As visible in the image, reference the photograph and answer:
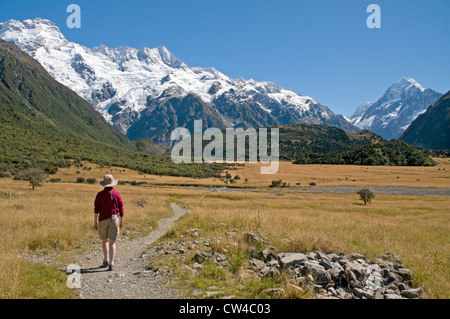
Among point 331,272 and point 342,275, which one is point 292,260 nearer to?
point 331,272

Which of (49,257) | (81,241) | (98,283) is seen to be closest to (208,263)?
(98,283)

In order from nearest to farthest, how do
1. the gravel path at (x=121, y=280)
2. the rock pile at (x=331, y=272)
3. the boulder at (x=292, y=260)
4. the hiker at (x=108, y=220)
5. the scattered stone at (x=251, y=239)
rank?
the rock pile at (x=331, y=272), the gravel path at (x=121, y=280), the boulder at (x=292, y=260), the hiker at (x=108, y=220), the scattered stone at (x=251, y=239)

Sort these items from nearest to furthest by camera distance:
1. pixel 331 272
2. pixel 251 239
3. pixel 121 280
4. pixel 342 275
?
pixel 342 275
pixel 331 272
pixel 121 280
pixel 251 239

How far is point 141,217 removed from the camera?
19.8 metres

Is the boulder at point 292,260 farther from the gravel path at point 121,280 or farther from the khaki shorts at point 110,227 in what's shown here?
the khaki shorts at point 110,227

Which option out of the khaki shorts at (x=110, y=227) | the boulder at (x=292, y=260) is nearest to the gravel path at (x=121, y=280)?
the khaki shorts at (x=110, y=227)

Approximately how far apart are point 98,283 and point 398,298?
25.2ft

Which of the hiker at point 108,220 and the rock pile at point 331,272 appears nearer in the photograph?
the rock pile at point 331,272

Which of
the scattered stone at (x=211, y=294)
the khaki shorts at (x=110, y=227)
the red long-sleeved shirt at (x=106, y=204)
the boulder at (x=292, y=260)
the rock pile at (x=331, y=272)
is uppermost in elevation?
the red long-sleeved shirt at (x=106, y=204)

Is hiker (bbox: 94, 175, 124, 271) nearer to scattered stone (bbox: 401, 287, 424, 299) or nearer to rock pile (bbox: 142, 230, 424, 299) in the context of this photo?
rock pile (bbox: 142, 230, 424, 299)

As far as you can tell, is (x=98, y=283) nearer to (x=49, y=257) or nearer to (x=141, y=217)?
(x=49, y=257)

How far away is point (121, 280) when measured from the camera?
807 cm

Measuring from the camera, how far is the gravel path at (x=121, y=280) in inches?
274

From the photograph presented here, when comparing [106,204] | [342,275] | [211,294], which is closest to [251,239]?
[342,275]
